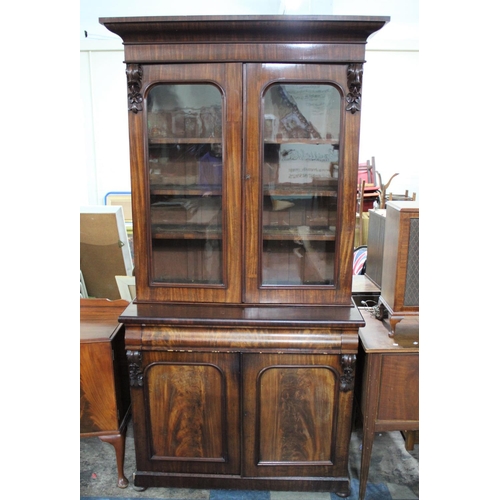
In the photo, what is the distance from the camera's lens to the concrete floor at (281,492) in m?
1.50

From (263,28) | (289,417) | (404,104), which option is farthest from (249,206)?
(404,104)

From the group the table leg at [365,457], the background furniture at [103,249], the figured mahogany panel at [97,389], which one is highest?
the background furniture at [103,249]

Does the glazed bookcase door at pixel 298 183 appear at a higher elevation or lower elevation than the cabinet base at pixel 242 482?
higher

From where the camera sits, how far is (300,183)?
55.4 inches

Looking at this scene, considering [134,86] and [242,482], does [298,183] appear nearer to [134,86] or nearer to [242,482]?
[134,86]

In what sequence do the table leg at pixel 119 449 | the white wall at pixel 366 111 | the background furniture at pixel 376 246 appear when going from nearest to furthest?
the table leg at pixel 119 449 < the background furniture at pixel 376 246 < the white wall at pixel 366 111

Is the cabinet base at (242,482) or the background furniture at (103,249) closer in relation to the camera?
the cabinet base at (242,482)

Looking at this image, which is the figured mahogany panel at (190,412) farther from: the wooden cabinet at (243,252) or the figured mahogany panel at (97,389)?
the figured mahogany panel at (97,389)

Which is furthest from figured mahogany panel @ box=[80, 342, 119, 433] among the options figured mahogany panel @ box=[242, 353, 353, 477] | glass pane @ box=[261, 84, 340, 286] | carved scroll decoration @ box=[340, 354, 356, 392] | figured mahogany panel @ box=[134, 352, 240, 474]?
carved scroll decoration @ box=[340, 354, 356, 392]

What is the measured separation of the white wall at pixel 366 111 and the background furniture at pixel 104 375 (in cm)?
277

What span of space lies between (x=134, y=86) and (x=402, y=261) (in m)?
1.06

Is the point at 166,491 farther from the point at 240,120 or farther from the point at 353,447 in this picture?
the point at 240,120

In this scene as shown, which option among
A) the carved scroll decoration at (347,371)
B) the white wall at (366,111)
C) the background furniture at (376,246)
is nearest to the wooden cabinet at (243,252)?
the carved scroll decoration at (347,371)
